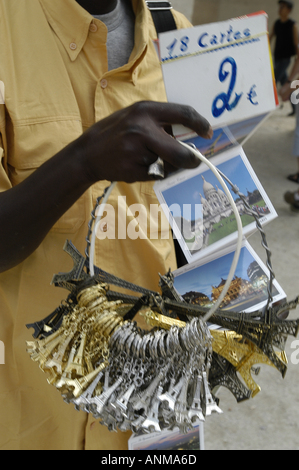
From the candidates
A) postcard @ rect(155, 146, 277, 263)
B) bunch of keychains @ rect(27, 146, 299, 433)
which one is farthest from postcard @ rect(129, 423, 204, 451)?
postcard @ rect(155, 146, 277, 263)

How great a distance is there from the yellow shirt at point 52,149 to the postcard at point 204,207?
0.11 metres

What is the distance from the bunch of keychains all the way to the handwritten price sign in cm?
22

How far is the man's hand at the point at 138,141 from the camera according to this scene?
616mm

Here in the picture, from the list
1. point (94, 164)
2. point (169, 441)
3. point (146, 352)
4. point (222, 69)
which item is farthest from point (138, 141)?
point (169, 441)

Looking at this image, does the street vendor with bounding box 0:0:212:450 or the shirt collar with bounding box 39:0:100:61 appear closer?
the street vendor with bounding box 0:0:212:450

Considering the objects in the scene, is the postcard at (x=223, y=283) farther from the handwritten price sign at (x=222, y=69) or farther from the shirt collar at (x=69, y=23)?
the shirt collar at (x=69, y=23)

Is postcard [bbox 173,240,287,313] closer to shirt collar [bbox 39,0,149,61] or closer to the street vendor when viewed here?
the street vendor

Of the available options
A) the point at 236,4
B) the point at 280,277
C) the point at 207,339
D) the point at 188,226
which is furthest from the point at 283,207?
the point at 236,4

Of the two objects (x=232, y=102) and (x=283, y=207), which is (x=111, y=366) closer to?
(x=232, y=102)

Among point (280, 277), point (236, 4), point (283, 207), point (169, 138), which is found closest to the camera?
point (169, 138)

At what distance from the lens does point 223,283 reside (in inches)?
35.8

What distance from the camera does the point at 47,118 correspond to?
841 mm

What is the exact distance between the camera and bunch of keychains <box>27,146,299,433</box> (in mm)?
638

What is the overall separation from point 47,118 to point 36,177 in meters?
0.20
